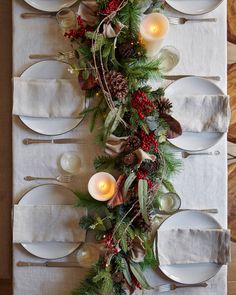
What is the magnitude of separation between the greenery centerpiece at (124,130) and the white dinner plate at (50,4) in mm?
107

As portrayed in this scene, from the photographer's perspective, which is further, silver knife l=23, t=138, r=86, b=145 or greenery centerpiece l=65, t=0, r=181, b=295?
silver knife l=23, t=138, r=86, b=145

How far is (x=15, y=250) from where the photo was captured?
1520 mm

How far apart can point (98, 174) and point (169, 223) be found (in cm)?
36

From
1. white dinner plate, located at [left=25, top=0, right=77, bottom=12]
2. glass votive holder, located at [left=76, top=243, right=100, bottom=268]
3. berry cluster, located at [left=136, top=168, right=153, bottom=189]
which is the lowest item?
glass votive holder, located at [left=76, top=243, right=100, bottom=268]

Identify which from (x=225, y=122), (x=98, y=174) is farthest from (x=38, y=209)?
(x=225, y=122)

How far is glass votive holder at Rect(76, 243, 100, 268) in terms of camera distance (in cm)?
148

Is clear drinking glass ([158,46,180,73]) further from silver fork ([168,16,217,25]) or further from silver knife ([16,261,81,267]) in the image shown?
silver knife ([16,261,81,267])

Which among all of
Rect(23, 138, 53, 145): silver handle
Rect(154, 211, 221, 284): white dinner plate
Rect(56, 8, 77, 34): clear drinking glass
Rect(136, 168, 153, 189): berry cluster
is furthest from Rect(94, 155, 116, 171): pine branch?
Rect(56, 8, 77, 34): clear drinking glass

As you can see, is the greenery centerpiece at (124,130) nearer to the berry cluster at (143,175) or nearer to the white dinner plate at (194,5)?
the berry cluster at (143,175)

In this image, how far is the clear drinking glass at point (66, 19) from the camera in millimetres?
1459

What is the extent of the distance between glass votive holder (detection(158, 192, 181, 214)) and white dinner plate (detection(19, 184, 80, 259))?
35 centimetres

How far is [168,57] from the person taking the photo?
1479 mm

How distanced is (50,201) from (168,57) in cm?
74

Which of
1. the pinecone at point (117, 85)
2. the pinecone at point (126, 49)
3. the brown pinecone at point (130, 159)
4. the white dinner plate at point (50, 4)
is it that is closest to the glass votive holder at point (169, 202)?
the brown pinecone at point (130, 159)
